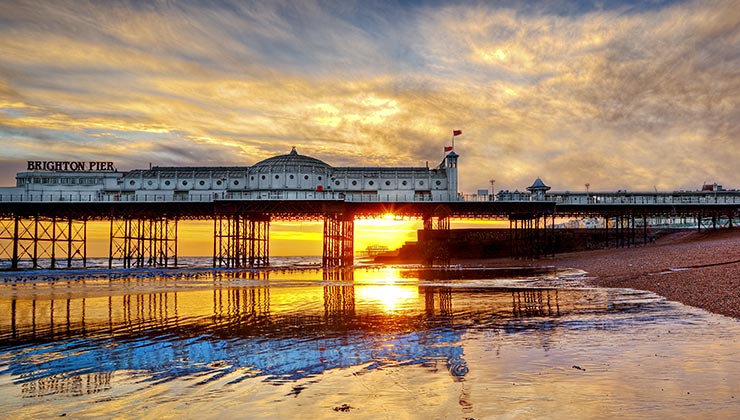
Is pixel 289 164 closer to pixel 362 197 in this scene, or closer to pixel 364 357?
pixel 362 197

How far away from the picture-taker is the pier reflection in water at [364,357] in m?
8.57

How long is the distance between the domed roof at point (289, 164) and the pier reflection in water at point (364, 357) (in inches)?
1914

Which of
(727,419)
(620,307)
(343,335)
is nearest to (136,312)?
(343,335)

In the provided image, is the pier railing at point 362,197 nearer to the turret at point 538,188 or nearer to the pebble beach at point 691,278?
the turret at point 538,188

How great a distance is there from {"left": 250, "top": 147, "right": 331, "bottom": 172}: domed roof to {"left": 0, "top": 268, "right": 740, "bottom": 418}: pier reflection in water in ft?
159

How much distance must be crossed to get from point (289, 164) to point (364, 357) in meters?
60.0

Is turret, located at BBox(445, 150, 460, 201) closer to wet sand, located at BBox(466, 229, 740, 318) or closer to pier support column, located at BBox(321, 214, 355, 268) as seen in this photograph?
pier support column, located at BBox(321, 214, 355, 268)

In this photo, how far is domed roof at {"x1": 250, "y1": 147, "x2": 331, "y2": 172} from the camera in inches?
2766

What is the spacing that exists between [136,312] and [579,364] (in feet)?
54.9

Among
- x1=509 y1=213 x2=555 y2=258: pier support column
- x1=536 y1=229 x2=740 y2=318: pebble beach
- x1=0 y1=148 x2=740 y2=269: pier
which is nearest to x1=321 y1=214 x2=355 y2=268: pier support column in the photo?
x1=0 y1=148 x2=740 y2=269: pier

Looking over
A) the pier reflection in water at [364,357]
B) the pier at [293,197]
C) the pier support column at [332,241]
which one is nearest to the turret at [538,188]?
the pier at [293,197]

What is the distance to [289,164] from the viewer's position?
70.4m

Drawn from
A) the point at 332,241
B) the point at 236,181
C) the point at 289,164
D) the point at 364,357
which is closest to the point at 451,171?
the point at 332,241

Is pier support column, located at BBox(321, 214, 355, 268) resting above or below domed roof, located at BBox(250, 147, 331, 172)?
below
